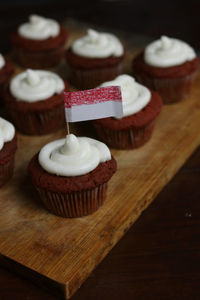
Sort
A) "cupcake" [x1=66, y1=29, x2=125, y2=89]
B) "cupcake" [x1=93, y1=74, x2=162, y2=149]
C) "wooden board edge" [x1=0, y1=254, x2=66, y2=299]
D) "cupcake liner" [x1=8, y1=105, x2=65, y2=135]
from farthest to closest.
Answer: "cupcake" [x1=66, y1=29, x2=125, y2=89] → "cupcake liner" [x1=8, y1=105, x2=65, y2=135] → "cupcake" [x1=93, y1=74, x2=162, y2=149] → "wooden board edge" [x1=0, y1=254, x2=66, y2=299]

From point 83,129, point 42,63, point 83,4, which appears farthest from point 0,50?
point 83,129

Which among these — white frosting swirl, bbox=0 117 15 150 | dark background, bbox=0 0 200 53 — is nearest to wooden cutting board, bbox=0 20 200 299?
white frosting swirl, bbox=0 117 15 150

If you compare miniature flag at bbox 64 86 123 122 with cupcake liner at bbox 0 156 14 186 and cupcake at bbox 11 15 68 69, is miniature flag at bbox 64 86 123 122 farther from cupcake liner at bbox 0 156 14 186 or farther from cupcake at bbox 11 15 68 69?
cupcake at bbox 11 15 68 69

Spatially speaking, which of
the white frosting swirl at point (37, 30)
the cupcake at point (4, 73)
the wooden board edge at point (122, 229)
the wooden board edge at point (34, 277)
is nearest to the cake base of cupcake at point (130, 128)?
the wooden board edge at point (122, 229)

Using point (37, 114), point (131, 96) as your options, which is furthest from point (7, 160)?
point (131, 96)

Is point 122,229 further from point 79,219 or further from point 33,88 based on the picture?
point 33,88

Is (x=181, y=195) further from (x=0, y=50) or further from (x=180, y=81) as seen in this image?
(x=0, y=50)

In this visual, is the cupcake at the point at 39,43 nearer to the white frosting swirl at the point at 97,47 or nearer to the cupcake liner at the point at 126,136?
the white frosting swirl at the point at 97,47
